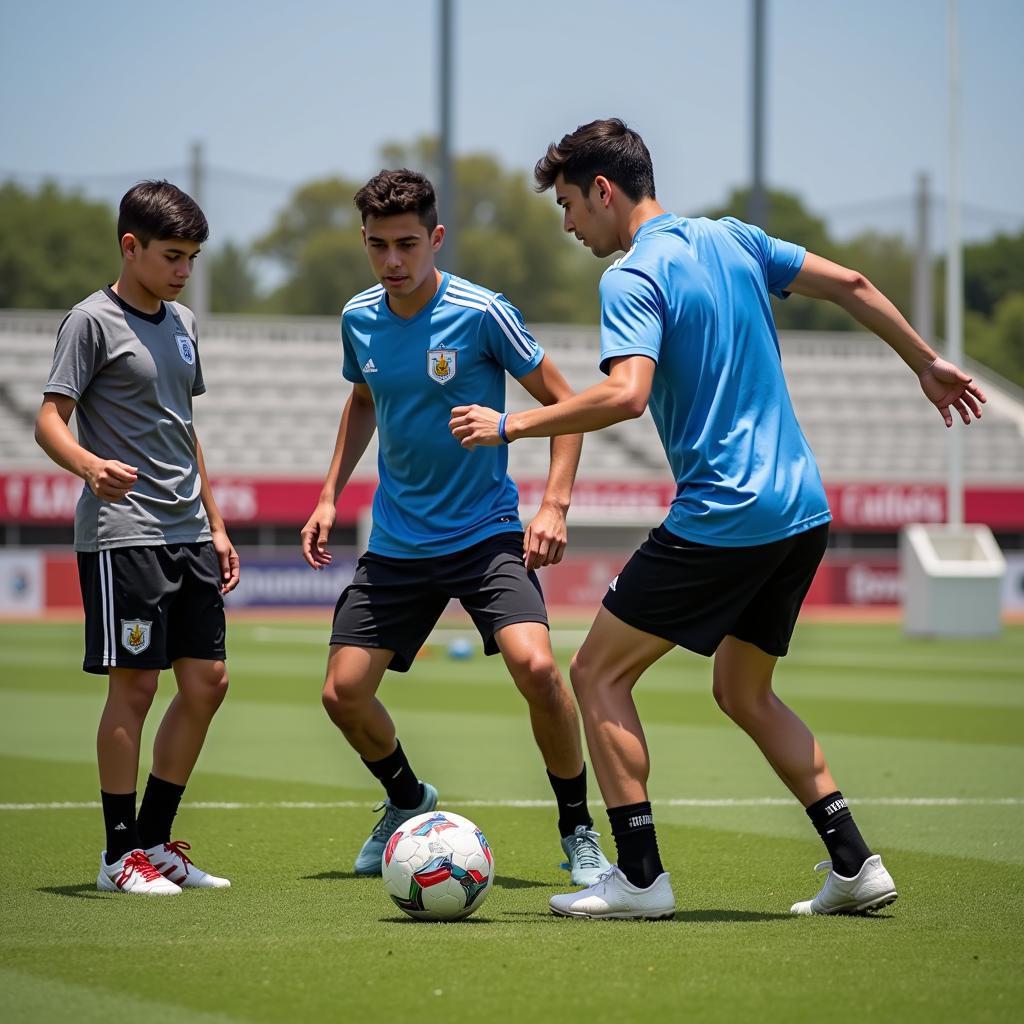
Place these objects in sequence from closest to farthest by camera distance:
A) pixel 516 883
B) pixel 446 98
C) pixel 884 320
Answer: pixel 884 320, pixel 516 883, pixel 446 98

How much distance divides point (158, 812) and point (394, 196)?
2124mm

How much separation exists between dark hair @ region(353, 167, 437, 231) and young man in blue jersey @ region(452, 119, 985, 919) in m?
0.68

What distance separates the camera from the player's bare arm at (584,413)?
4.31 metres

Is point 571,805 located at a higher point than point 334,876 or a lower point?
higher

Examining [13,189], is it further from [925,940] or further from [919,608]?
[925,940]

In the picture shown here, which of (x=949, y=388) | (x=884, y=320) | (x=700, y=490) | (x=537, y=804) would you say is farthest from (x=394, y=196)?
(x=537, y=804)

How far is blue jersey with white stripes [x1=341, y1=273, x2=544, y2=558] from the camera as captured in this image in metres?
5.52

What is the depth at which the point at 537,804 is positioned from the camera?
7.53 meters

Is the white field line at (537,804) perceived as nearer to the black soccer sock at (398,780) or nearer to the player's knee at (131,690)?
the black soccer sock at (398,780)

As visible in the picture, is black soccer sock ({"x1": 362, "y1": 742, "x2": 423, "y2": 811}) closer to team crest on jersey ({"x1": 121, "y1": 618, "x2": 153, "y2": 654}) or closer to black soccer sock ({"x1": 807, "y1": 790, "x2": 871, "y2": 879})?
team crest on jersey ({"x1": 121, "y1": 618, "x2": 153, "y2": 654})

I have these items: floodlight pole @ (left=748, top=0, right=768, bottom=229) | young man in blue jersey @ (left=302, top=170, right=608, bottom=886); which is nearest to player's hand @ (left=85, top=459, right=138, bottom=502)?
young man in blue jersey @ (left=302, top=170, right=608, bottom=886)

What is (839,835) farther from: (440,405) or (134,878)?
(134,878)

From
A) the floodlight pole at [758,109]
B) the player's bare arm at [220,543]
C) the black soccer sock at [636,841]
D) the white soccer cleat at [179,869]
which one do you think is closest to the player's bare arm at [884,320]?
the black soccer sock at [636,841]

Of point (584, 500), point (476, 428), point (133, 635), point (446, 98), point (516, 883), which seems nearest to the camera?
point (476, 428)
